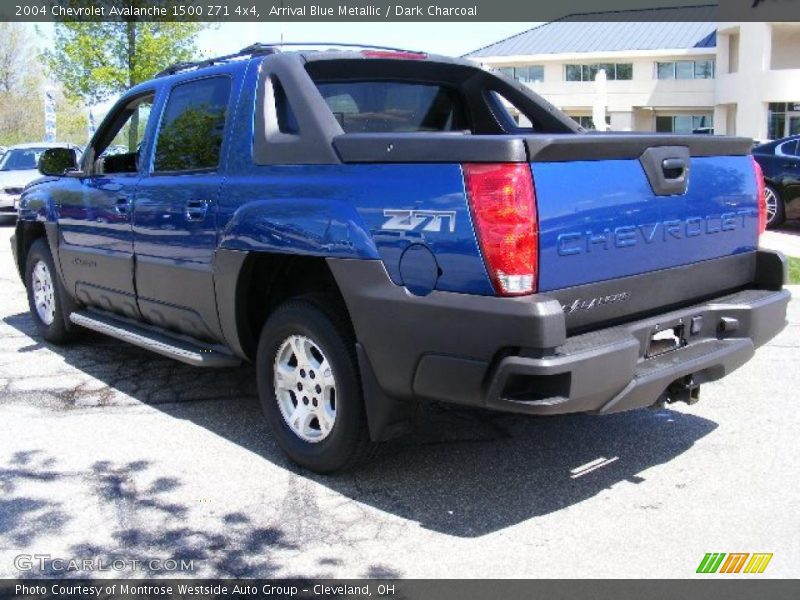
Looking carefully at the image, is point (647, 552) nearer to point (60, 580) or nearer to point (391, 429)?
point (391, 429)

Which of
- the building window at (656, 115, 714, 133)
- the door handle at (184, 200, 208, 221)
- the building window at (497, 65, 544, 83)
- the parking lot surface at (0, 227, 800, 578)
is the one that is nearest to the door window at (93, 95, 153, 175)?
the door handle at (184, 200, 208, 221)

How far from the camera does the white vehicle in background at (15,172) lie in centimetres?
1655

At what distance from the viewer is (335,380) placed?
12.7 feet

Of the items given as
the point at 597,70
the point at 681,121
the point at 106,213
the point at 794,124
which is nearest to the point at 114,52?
the point at 106,213

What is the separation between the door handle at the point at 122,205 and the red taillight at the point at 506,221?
282cm

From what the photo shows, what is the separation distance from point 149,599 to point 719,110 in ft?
165

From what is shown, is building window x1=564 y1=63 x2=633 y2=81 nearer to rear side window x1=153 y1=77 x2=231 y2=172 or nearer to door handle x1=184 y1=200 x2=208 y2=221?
rear side window x1=153 y1=77 x2=231 y2=172

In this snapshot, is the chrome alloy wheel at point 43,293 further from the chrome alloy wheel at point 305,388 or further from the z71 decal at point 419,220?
the z71 decal at point 419,220

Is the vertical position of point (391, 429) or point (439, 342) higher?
point (439, 342)

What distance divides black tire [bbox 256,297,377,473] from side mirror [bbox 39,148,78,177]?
Result: 289 cm

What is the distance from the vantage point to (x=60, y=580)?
321cm

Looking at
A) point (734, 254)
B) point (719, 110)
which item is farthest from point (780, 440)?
point (719, 110)

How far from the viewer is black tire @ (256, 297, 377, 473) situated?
12.6 feet

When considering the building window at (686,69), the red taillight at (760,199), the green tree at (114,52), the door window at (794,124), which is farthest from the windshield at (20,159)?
the building window at (686,69)
